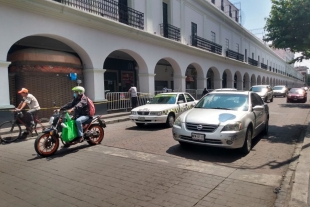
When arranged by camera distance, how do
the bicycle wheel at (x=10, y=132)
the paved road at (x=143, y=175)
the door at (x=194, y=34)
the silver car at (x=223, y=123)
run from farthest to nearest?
the door at (x=194, y=34) → the bicycle wheel at (x=10, y=132) → the silver car at (x=223, y=123) → the paved road at (x=143, y=175)

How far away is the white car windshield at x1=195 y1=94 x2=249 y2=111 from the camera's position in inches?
265

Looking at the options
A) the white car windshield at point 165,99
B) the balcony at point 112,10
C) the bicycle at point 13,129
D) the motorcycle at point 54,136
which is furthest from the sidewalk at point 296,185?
the balcony at point 112,10

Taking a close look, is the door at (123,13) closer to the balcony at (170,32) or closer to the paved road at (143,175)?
the balcony at (170,32)

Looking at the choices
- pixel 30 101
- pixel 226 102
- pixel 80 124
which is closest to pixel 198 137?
pixel 226 102

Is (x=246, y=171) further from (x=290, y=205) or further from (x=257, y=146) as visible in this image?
(x=257, y=146)

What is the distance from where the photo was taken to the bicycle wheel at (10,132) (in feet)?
25.8

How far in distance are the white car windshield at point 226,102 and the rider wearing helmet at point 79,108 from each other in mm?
3228

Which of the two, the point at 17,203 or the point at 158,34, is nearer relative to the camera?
the point at 17,203

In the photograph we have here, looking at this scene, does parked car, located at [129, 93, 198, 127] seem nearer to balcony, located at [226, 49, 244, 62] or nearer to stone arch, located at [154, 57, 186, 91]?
stone arch, located at [154, 57, 186, 91]

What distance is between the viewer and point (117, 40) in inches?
534

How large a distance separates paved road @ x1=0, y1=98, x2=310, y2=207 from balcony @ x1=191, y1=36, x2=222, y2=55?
1544 cm

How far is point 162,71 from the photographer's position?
77.3 ft

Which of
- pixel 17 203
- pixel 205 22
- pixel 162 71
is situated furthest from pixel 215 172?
pixel 205 22

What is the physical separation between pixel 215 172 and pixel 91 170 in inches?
97.8
